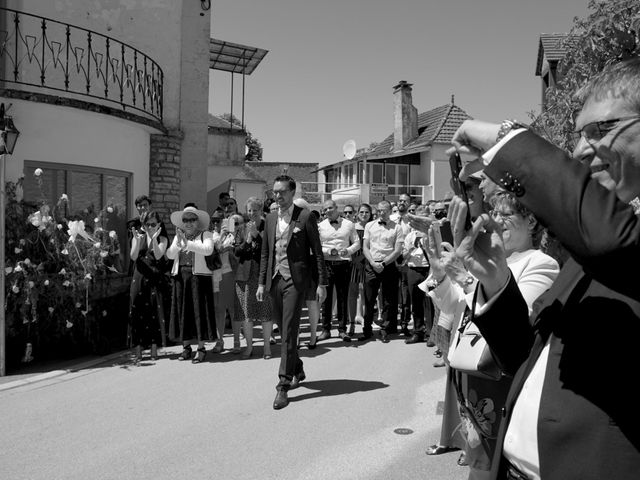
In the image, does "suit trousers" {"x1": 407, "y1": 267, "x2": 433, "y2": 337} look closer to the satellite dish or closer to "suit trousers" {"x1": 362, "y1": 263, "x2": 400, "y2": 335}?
"suit trousers" {"x1": 362, "y1": 263, "x2": 400, "y2": 335}

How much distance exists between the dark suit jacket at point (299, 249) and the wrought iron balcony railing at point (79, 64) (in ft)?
16.6

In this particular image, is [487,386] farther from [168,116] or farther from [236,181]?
[236,181]

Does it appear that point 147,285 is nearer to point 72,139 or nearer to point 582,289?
point 72,139

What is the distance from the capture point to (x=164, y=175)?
12219 mm

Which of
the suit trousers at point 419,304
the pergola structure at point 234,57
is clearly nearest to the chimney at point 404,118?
the pergola structure at point 234,57

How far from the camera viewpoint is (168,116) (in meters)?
12.8

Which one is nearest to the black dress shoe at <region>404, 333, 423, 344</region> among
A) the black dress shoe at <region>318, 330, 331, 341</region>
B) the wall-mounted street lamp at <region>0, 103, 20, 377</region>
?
the black dress shoe at <region>318, 330, 331, 341</region>

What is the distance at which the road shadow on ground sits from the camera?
19.7 feet

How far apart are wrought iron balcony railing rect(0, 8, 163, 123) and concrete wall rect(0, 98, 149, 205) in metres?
0.52

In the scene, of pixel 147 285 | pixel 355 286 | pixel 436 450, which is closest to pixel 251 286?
pixel 147 285

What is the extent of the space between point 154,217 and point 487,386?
5899 mm

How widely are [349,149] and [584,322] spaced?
39.1 metres

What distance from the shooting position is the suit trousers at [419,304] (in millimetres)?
9117

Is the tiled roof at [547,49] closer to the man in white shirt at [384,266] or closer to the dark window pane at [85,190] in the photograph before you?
the man in white shirt at [384,266]
